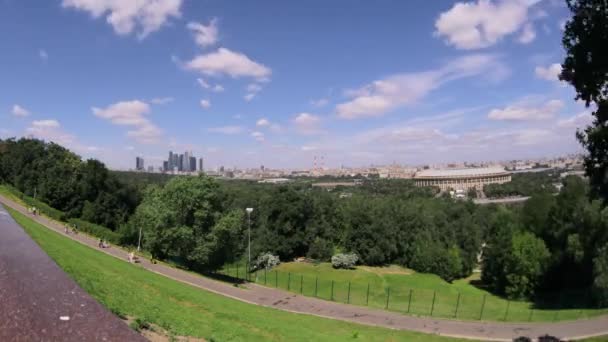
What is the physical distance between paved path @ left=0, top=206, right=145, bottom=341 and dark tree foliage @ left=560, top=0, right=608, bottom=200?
1395cm

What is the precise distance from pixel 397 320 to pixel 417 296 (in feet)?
43.3

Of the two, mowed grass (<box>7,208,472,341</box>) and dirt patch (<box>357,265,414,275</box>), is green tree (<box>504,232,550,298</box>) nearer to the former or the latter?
dirt patch (<box>357,265,414,275</box>)

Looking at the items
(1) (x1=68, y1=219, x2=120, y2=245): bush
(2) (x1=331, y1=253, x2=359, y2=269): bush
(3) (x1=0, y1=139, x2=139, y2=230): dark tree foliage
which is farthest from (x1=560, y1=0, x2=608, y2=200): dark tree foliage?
(3) (x1=0, y1=139, x2=139, y2=230): dark tree foliage

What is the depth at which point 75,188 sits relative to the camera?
64.8 m

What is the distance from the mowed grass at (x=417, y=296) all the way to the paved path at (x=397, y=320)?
255 centimetres

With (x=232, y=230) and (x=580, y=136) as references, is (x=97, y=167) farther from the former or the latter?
(x=580, y=136)

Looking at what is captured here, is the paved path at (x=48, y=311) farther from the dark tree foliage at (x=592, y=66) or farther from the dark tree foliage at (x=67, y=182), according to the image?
the dark tree foliage at (x=67, y=182)

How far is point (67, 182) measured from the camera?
6444 cm

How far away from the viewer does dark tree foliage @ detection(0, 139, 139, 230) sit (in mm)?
63312

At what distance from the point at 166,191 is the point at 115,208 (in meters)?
34.6

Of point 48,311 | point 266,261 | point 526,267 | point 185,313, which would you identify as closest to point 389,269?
point 266,261

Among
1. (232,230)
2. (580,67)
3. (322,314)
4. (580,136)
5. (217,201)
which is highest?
(580,67)

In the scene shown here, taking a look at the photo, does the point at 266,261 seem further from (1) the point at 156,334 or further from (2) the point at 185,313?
(1) the point at 156,334

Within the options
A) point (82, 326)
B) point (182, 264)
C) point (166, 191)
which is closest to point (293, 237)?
point (182, 264)
